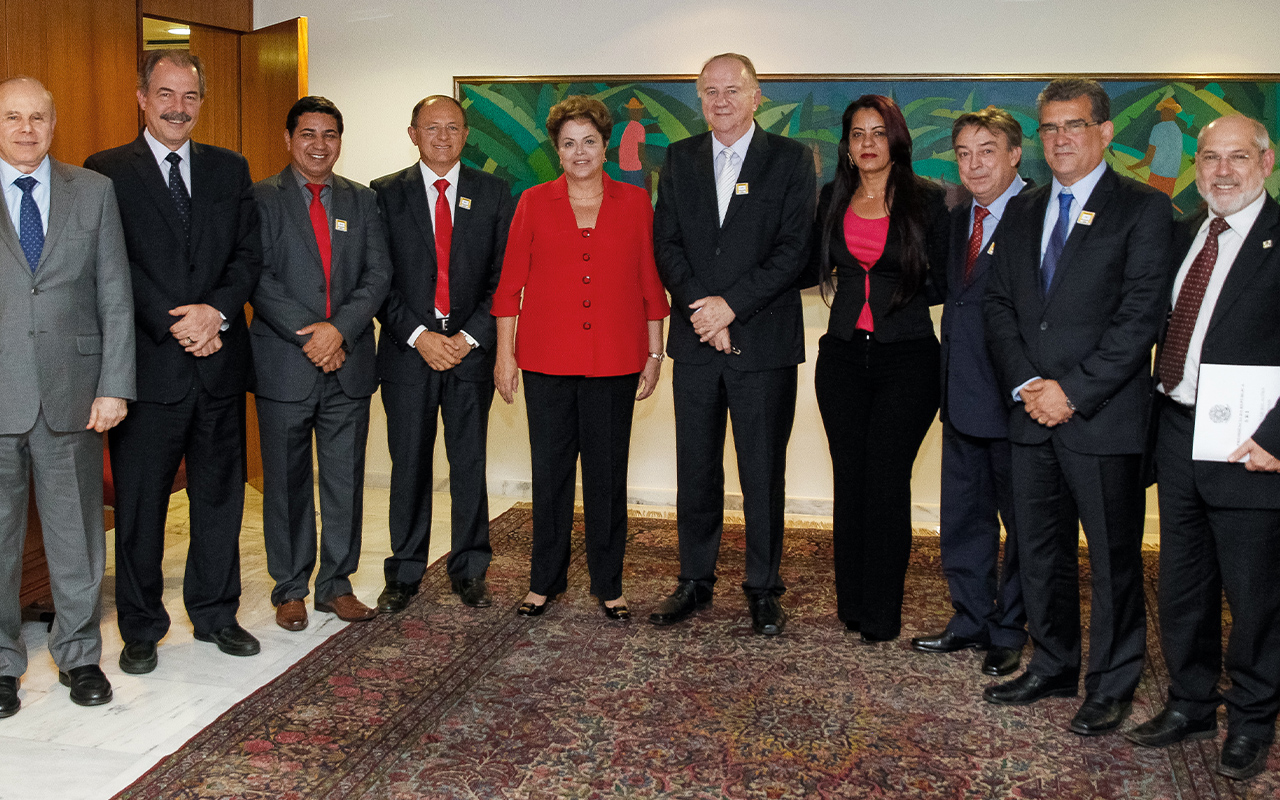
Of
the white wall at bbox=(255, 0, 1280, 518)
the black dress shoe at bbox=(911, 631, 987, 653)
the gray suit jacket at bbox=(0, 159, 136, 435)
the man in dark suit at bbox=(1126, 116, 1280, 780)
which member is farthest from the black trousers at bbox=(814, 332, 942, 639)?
the gray suit jacket at bbox=(0, 159, 136, 435)

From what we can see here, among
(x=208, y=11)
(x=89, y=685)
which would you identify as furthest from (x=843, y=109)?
(x=89, y=685)

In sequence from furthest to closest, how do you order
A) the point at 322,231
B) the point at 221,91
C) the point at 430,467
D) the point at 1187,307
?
the point at 221,91 < the point at 430,467 < the point at 322,231 < the point at 1187,307

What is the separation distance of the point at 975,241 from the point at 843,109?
2.20 meters

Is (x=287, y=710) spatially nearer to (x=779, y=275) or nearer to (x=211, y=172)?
(x=211, y=172)

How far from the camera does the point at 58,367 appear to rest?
306 cm

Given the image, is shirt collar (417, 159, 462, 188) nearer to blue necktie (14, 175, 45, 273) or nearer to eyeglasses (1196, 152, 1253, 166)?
blue necktie (14, 175, 45, 273)

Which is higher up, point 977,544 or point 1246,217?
point 1246,217

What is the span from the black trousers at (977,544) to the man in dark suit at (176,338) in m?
2.41

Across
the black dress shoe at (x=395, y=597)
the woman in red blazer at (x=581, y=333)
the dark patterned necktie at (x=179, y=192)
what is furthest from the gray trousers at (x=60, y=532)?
the woman in red blazer at (x=581, y=333)

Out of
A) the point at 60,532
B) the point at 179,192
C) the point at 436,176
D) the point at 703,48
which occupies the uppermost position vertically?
the point at 703,48

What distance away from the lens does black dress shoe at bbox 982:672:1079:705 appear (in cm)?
324

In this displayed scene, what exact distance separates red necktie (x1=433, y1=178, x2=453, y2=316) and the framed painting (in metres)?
1.82

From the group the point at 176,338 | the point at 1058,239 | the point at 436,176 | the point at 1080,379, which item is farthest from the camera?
the point at 436,176

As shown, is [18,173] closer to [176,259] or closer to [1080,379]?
[176,259]
